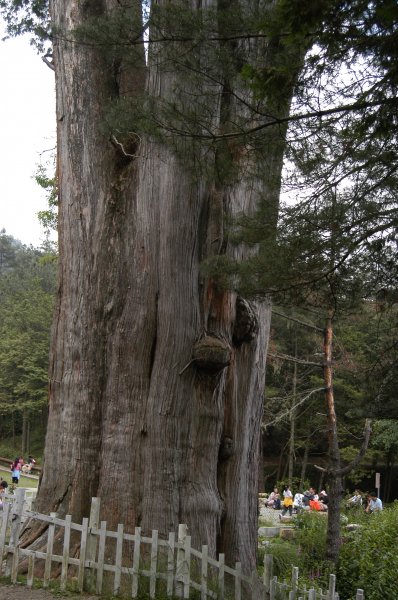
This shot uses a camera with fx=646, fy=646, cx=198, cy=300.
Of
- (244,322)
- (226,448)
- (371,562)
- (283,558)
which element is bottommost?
(283,558)

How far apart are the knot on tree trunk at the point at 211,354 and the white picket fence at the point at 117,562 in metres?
1.73

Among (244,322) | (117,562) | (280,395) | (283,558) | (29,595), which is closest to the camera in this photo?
(29,595)

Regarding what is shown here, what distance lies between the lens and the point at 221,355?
688 centimetres

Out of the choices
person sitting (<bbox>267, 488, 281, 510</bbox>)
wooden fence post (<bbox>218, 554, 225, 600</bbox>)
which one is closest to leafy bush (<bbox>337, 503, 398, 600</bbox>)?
wooden fence post (<bbox>218, 554, 225, 600</bbox>)

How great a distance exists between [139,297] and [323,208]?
2.33 meters

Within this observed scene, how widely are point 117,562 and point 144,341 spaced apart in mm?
2283

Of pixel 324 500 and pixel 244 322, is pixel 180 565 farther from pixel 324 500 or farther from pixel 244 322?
pixel 324 500

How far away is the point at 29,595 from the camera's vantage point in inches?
228

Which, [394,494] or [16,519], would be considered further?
[394,494]

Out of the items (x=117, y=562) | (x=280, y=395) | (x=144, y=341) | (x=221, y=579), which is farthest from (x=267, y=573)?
(x=280, y=395)

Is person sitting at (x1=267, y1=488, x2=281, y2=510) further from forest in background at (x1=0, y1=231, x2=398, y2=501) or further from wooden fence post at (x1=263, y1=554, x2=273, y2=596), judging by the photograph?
wooden fence post at (x1=263, y1=554, x2=273, y2=596)

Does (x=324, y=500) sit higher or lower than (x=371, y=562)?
lower

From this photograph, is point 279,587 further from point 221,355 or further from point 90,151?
point 90,151

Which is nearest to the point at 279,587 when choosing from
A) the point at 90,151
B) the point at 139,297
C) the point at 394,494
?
the point at 139,297
